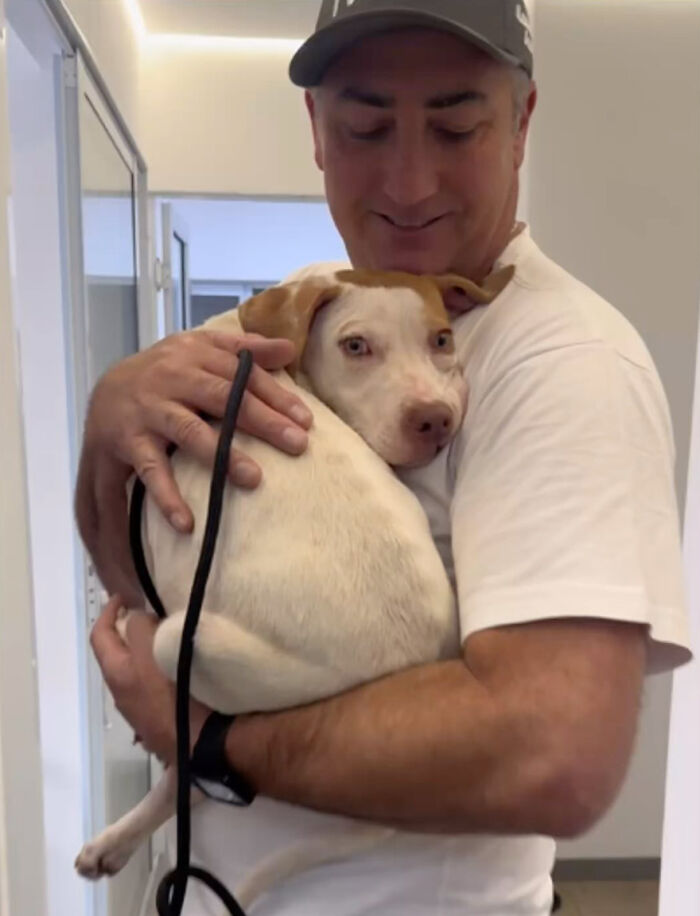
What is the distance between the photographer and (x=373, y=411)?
2.85 ft

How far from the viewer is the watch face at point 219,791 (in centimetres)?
74

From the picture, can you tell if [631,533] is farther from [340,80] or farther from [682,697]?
[682,697]

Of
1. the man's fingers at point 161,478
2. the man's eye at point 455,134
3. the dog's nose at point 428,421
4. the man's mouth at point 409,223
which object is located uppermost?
the man's eye at point 455,134

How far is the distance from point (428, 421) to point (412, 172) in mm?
299

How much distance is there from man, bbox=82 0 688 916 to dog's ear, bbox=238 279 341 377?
78 millimetres

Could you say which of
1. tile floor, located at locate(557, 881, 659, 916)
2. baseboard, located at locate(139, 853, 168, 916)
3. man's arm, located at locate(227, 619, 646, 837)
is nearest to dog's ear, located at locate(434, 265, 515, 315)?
man's arm, located at locate(227, 619, 646, 837)

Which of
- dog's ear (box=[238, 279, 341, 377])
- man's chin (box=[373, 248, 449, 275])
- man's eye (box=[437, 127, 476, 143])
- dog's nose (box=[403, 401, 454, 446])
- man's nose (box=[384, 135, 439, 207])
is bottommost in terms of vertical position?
dog's nose (box=[403, 401, 454, 446])

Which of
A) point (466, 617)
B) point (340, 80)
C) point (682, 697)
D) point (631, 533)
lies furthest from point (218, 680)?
point (682, 697)

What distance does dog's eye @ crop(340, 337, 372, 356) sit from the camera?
91 cm

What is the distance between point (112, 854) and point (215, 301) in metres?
5.79

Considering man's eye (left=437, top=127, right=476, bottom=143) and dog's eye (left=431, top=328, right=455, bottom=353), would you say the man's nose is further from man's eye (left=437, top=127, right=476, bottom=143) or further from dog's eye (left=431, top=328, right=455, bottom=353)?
dog's eye (left=431, top=328, right=455, bottom=353)

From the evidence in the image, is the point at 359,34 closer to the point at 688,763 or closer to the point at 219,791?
the point at 219,791

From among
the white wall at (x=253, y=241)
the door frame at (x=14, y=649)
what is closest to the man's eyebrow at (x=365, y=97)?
the door frame at (x=14, y=649)

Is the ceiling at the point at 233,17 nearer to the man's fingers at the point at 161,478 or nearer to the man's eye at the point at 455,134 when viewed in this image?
the man's eye at the point at 455,134
